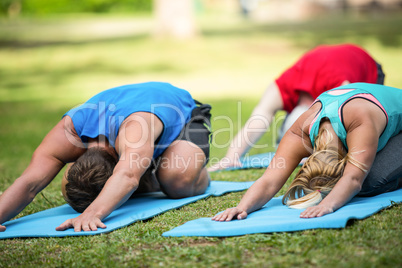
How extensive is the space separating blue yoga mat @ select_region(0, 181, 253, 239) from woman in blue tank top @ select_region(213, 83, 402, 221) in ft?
2.04

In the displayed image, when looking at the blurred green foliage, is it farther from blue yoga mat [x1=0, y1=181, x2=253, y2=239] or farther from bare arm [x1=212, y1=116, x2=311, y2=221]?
bare arm [x1=212, y1=116, x2=311, y2=221]

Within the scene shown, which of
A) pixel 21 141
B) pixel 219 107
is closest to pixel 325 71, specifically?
pixel 21 141

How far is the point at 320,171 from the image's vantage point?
10.3 ft

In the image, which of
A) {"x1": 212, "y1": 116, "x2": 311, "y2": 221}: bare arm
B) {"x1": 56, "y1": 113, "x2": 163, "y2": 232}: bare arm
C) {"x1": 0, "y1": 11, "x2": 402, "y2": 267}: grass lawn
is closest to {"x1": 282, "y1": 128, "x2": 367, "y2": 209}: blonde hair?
{"x1": 212, "y1": 116, "x2": 311, "y2": 221}: bare arm

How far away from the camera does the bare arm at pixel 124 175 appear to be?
317 cm

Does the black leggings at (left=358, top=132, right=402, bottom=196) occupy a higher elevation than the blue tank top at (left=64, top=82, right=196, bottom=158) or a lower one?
lower

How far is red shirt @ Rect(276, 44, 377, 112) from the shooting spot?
517cm

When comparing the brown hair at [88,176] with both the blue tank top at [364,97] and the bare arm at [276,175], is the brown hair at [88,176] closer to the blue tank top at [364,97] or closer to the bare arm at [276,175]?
the bare arm at [276,175]

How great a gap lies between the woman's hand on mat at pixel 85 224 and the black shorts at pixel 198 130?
1.10 meters

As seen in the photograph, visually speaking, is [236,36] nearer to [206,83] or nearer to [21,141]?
[206,83]

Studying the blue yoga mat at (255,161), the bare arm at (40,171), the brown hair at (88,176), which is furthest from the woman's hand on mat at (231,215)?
the blue yoga mat at (255,161)

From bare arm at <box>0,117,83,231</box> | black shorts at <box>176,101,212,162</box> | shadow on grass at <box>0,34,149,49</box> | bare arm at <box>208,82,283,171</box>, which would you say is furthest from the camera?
shadow on grass at <box>0,34,149,49</box>

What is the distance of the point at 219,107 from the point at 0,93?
22.3ft

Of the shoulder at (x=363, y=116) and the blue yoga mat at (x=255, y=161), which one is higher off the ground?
the shoulder at (x=363, y=116)
